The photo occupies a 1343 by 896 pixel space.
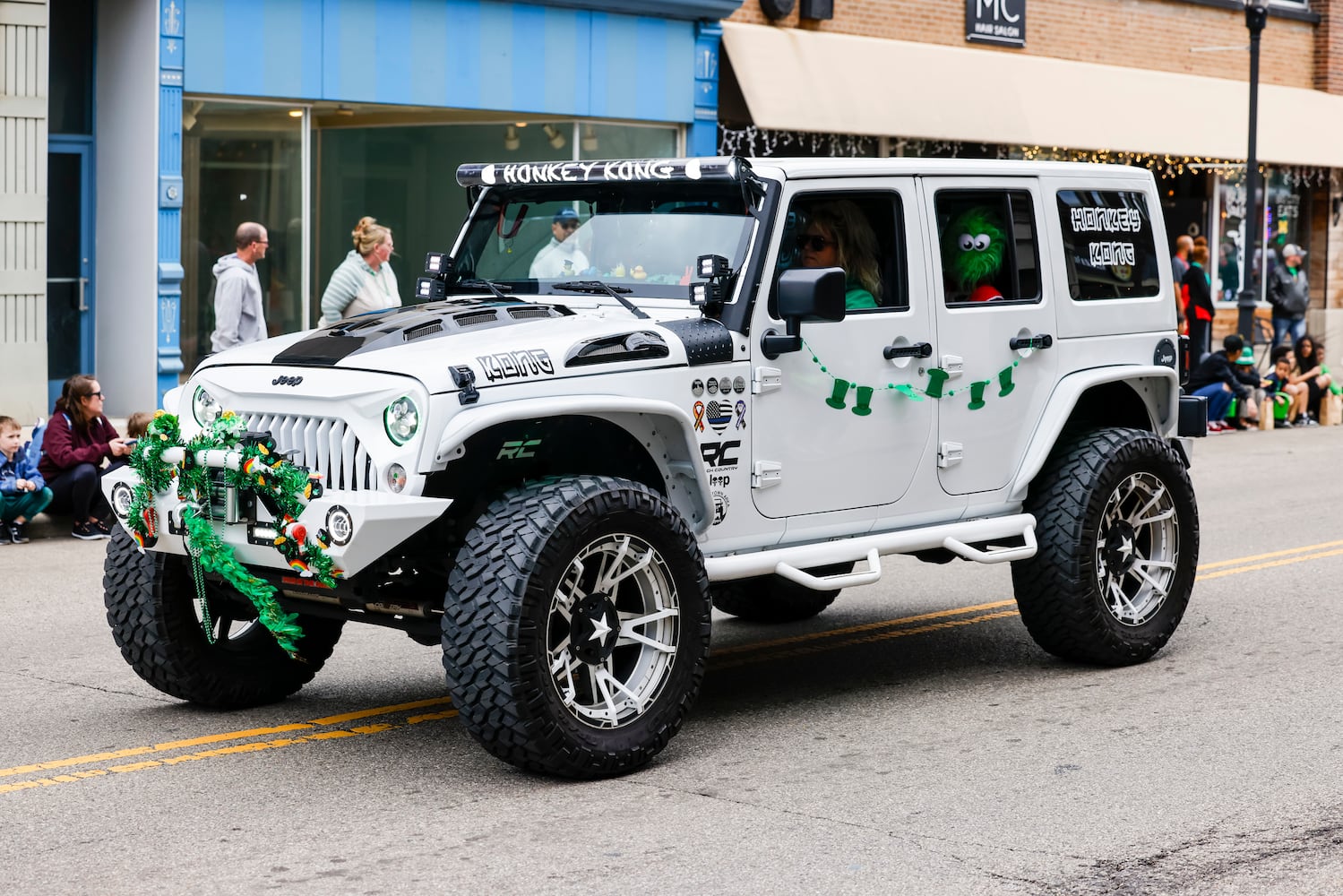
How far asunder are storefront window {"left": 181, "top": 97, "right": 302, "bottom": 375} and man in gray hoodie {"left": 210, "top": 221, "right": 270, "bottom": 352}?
3.66 meters

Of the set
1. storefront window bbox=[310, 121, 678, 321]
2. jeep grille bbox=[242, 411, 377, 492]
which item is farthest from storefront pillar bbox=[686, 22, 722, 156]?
jeep grille bbox=[242, 411, 377, 492]

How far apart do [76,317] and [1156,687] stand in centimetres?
1193

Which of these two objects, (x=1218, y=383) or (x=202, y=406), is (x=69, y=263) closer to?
(x=202, y=406)

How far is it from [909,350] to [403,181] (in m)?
12.0

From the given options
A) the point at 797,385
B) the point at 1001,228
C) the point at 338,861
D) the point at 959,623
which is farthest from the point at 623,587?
the point at 959,623

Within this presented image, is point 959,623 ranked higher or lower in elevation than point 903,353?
lower

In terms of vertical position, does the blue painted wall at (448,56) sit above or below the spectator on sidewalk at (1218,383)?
above

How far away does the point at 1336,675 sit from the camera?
25.7 ft

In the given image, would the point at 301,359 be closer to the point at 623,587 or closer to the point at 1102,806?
the point at 623,587

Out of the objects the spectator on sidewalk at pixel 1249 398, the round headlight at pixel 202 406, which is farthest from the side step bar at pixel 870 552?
the spectator on sidewalk at pixel 1249 398

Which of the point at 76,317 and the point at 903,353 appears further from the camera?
the point at 76,317

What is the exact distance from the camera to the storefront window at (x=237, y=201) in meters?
16.8

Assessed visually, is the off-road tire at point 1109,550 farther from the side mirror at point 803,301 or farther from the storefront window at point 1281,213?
the storefront window at point 1281,213

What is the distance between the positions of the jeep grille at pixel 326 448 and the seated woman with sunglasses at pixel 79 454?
6.25m
